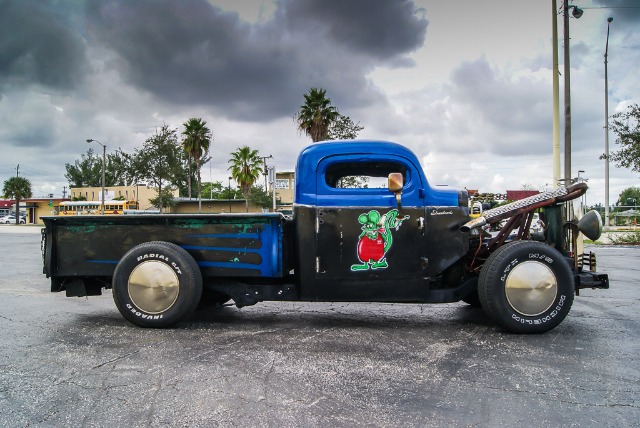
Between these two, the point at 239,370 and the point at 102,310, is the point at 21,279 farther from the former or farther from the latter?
the point at 239,370

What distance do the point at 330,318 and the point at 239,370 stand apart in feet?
6.96

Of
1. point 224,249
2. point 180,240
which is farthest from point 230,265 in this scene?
point 180,240

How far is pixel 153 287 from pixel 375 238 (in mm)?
2359

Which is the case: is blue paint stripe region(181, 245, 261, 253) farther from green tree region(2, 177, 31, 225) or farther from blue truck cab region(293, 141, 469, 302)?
green tree region(2, 177, 31, 225)

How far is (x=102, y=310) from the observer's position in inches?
244

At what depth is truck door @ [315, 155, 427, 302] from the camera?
4.83 meters

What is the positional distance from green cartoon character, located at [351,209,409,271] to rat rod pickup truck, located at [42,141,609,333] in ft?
0.03

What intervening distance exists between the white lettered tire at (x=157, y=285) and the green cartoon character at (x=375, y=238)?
1723 mm

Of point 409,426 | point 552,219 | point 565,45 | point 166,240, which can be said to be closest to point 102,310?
point 166,240

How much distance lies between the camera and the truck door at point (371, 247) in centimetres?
483

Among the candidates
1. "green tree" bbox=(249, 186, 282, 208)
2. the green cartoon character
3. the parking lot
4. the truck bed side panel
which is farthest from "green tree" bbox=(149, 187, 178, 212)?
the green cartoon character

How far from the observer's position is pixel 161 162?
171ft

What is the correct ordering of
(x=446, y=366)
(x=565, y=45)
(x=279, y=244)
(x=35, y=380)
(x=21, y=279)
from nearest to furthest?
(x=35, y=380)
(x=446, y=366)
(x=279, y=244)
(x=21, y=279)
(x=565, y=45)

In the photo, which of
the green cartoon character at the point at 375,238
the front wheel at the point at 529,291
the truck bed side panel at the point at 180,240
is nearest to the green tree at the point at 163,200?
the truck bed side panel at the point at 180,240
